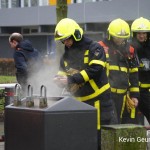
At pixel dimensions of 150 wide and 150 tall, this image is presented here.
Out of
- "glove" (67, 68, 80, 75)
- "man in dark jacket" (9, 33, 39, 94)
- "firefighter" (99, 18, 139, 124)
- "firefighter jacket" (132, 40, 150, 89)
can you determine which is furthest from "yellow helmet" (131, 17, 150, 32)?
"man in dark jacket" (9, 33, 39, 94)

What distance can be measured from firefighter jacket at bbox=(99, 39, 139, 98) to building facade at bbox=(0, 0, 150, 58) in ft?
52.6

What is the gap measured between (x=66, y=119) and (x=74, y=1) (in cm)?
2542

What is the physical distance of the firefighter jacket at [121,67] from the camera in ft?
21.6

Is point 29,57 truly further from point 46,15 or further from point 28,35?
point 28,35

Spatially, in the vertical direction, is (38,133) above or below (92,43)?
below

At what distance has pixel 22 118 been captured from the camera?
4.40m

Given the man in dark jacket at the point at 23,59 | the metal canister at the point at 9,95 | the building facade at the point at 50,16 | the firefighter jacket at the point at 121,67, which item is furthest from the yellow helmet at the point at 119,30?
the building facade at the point at 50,16

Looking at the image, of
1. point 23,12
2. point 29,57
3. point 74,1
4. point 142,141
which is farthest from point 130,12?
point 142,141

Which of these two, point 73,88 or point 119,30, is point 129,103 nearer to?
point 119,30

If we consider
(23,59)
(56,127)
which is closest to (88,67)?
(56,127)

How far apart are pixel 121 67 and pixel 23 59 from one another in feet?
9.60

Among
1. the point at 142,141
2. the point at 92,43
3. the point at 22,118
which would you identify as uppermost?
the point at 92,43

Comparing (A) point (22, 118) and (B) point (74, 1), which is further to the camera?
(B) point (74, 1)

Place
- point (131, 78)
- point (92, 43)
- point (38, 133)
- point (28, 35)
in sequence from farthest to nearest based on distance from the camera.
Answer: point (28, 35), point (131, 78), point (92, 43), point (38, 133)
